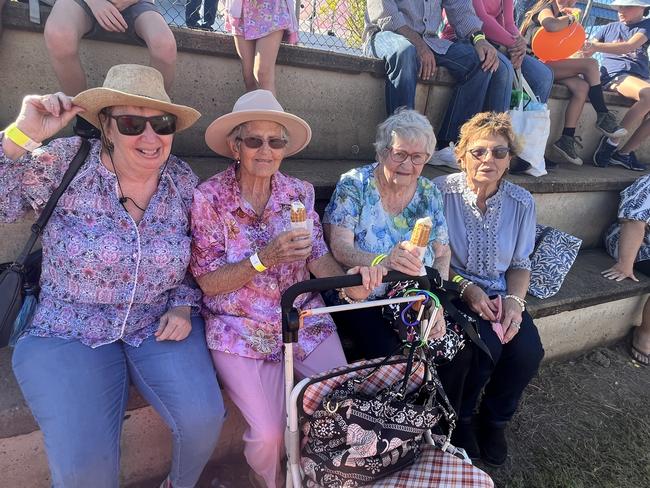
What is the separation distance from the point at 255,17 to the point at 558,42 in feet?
11.1

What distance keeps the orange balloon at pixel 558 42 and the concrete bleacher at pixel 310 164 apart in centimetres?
36

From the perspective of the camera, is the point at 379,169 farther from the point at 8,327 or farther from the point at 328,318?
the point at 8,327

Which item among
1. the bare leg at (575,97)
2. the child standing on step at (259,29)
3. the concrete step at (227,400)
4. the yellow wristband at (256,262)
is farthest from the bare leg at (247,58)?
the bare leg at (575,97)

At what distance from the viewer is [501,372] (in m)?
2.70

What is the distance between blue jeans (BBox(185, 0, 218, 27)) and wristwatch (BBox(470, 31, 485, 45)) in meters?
2.83

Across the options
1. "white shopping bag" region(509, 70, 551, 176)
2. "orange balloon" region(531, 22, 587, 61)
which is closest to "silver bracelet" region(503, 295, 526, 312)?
"white shopping bag" region(509, 70, 551, 176)

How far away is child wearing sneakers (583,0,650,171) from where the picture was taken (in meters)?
5.12

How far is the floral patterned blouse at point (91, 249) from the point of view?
1.86 m

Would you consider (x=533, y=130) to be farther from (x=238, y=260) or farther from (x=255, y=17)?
(x=238, y=260)

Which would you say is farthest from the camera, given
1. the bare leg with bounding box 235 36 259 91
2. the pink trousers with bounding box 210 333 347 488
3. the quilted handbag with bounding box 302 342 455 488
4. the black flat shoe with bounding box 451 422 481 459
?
the bare leg with bounding box 235 36 259 91

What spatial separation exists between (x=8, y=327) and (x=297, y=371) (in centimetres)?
129

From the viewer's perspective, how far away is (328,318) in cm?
237

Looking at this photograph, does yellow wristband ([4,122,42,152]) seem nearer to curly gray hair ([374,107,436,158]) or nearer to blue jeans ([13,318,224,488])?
blue jeans ([13,318,224,488])

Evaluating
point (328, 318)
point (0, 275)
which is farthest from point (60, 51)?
point (328, 318)
